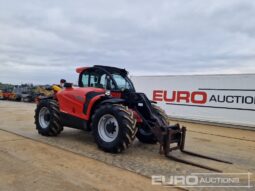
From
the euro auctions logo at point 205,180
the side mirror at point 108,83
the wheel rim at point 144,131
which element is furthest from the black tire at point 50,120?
the euro auctions logo at point 205,180

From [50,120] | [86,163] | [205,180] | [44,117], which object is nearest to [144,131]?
[86,163]

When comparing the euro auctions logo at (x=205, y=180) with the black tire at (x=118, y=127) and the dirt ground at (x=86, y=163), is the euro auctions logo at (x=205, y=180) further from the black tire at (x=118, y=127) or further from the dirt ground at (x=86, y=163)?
the black tire at (x=118, y=127)

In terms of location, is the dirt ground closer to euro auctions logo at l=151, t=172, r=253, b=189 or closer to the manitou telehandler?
euro auctions logo at l=151, t=172, r=253, b=189

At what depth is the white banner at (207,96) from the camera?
520 inches

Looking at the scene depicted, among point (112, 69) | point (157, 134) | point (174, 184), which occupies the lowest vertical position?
point (174, 184)

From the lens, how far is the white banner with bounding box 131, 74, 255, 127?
43.3 ft

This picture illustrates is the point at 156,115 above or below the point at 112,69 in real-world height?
below

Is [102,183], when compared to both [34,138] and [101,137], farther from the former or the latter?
[34,138]

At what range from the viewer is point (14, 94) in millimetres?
32906

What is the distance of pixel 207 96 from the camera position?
1450 centimetres

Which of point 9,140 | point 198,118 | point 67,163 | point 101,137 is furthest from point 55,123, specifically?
point 198,118

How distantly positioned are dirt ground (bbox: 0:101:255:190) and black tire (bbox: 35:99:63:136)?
22 centimetres

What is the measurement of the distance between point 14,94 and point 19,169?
2983 cm

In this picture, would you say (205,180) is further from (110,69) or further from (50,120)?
(50,120)
